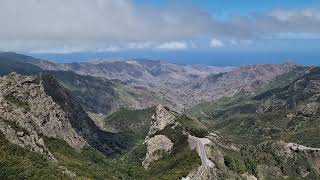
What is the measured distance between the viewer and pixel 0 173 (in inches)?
7840

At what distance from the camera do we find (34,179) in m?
200

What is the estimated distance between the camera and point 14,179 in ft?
649

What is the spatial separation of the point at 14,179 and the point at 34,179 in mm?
7181

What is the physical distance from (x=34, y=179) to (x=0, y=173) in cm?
1264

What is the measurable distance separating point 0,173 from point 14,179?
6054 millimetres
